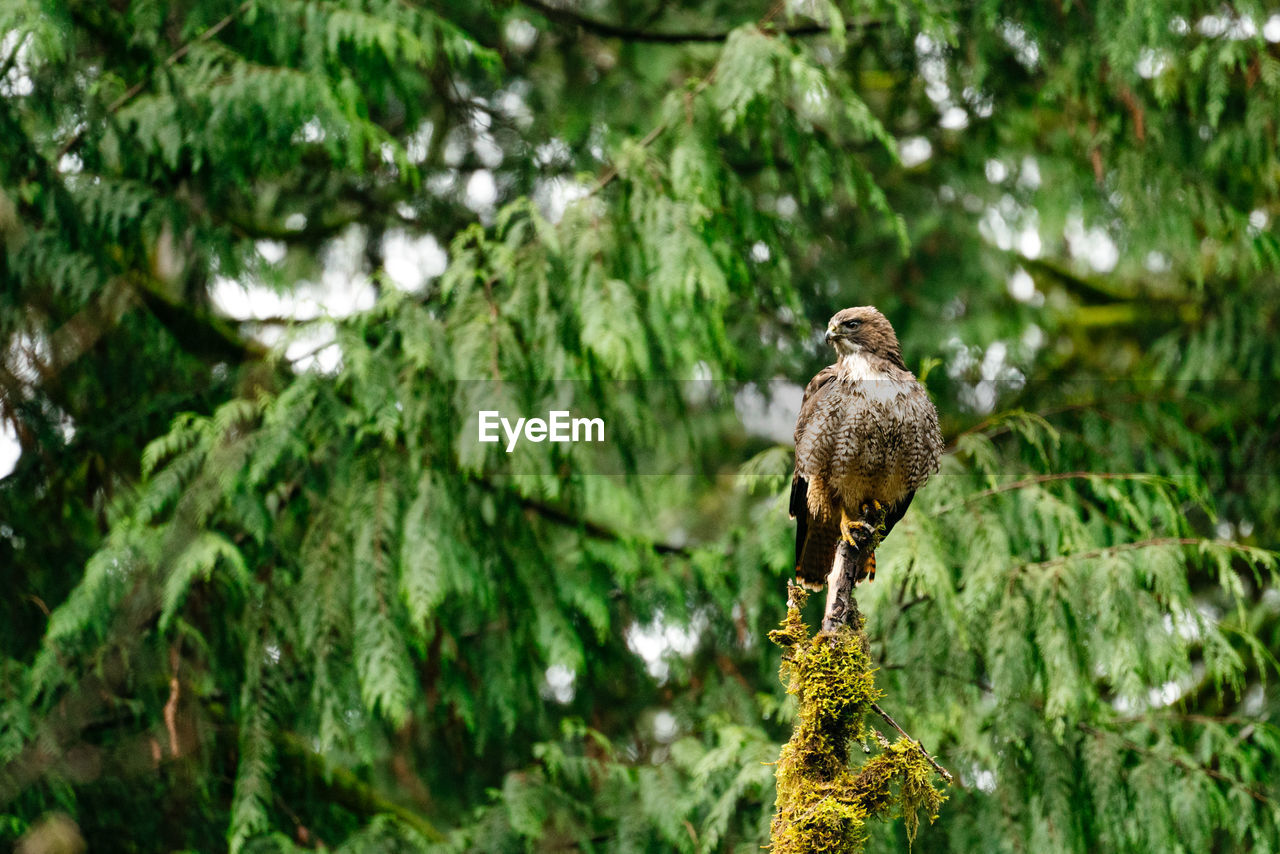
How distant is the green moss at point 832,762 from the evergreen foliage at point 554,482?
0.61ft

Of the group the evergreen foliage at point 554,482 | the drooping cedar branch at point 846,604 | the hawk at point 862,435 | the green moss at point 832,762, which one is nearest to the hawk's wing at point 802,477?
the hawk at point 862,435

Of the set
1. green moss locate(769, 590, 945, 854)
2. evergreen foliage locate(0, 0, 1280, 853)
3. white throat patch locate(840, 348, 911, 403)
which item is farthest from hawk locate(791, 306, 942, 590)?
green moss locate(769, 590, 945, 854)

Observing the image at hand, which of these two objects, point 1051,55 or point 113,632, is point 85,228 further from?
point 1051,55

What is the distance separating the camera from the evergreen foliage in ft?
12.0

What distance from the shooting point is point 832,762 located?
257 centimetres

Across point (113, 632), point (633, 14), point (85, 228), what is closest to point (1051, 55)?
point (633, 14)

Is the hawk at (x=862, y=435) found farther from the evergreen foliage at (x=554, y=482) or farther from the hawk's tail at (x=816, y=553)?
the evergreen foliage at (x=554, y=482)

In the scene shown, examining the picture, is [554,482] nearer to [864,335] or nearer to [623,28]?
[864,335]

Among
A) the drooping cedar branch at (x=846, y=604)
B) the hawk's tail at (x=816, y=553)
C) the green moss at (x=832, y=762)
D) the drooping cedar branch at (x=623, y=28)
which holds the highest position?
the drooping cedar branch at (x=623, y=28)

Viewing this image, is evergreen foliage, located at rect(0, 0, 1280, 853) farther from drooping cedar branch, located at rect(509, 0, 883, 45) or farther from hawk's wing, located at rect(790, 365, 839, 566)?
hawk's wing, located at rect(790, 365, 839, 566)

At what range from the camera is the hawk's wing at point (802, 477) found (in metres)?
3.41

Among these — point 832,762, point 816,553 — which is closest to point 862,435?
point 816,553

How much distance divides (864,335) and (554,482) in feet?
3.48

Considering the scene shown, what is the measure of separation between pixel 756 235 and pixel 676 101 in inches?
22.4
